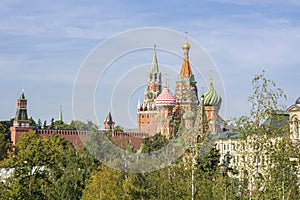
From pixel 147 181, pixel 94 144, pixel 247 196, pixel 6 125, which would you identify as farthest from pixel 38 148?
pixel 6 125

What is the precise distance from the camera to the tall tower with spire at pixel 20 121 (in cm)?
10112

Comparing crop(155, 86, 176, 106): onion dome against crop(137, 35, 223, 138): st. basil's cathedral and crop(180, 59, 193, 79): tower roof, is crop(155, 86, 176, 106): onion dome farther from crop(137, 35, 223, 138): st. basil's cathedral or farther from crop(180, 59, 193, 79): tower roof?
crop(180, 59, 193, 79): tower roof

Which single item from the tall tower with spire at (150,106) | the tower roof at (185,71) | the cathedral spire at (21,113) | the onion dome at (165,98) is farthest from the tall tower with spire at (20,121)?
the tower roof at (185,71)

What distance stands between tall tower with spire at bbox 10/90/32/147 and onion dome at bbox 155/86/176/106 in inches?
1209

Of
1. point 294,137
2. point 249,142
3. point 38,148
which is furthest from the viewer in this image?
point 38,148

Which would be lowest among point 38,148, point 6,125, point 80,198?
point 80,198

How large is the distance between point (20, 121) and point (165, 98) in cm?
3276

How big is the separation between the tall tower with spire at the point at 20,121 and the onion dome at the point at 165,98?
3071 cm

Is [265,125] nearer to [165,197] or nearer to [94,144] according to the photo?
[165,197]

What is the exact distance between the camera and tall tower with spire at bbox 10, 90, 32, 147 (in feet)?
332

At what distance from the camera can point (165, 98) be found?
80750 millimetres

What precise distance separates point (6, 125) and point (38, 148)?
84.4 m

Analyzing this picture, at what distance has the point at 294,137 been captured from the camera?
2114cm

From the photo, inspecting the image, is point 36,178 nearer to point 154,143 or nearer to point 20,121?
point 154,143
